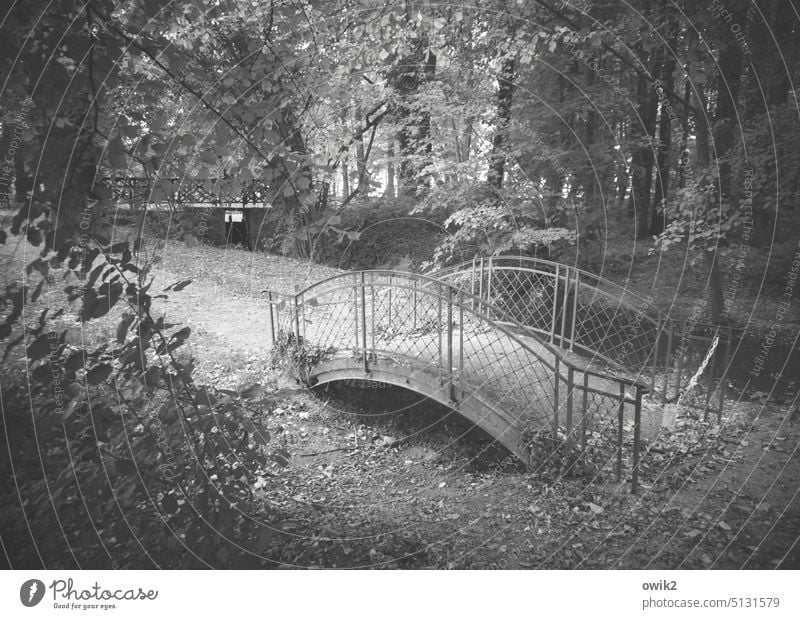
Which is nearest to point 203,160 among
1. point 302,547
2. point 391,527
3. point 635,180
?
point 302,547

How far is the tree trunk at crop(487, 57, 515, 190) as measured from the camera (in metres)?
6.93

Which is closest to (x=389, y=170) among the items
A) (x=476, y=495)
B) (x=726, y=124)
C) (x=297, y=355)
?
(x=297, y=355)

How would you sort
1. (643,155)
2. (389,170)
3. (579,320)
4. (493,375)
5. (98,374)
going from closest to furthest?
(98,374), (493,375), (579,320), (643,155), (389,170)

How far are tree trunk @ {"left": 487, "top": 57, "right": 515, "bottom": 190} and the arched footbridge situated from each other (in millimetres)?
2118

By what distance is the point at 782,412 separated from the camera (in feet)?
14.4

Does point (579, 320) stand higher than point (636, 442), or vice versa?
point (579, 320)

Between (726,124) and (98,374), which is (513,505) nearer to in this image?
(98,374)

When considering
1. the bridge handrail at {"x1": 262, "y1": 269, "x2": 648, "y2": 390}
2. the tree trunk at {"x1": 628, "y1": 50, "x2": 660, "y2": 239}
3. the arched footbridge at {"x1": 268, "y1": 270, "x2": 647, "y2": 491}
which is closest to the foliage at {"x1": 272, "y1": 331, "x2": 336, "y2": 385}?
the arched footbridge at {"x1": 268, "y1": 270, "x2": 647, "y2": 491}

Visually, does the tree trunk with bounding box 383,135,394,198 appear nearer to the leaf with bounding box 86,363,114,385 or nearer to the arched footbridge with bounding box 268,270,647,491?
the arched footbridge with bounding box 268,270,647,491

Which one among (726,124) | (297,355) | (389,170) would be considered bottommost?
(297,355)

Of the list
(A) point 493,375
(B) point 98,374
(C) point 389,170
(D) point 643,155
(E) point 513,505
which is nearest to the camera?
(B) point 98,374

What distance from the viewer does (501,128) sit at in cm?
696

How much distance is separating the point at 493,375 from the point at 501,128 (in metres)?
4.08

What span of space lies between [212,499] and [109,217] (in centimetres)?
120
